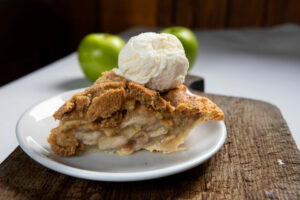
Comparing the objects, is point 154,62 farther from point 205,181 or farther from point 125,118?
point 205,181

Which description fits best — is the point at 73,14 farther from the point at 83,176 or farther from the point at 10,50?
the point at 83,176

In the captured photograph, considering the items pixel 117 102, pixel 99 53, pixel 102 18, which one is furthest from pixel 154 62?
pixel 102 18

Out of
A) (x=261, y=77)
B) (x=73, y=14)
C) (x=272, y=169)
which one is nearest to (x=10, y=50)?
(x=73, y=14)

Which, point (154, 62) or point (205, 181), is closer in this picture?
point (205, 181)

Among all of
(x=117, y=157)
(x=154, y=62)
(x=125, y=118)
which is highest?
(x=154, y=62)

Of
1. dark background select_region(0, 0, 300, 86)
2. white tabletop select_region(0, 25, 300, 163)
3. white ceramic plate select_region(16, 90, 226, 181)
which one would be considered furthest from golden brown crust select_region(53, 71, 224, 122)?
dark background select_region(0, 0, 300, 86)
